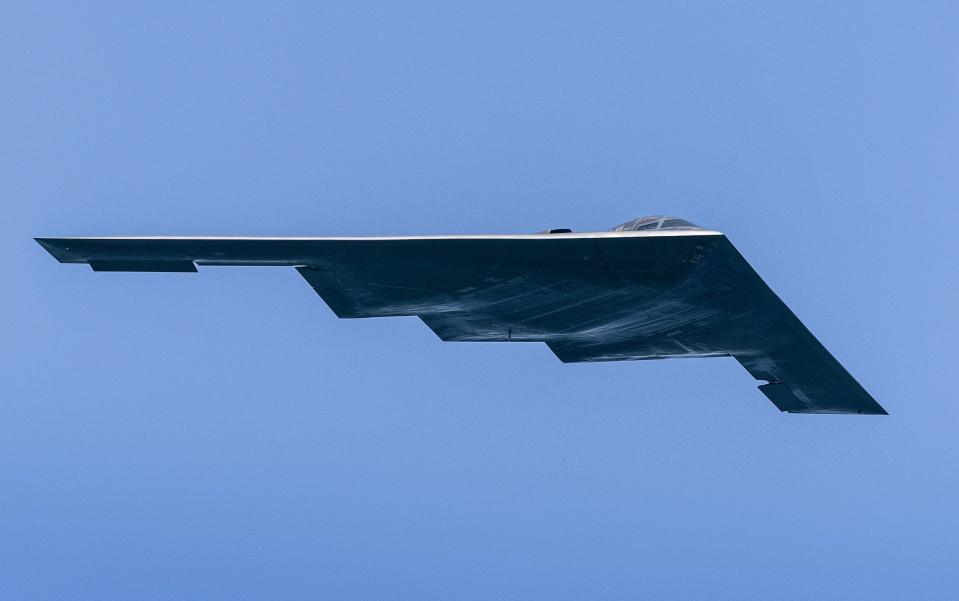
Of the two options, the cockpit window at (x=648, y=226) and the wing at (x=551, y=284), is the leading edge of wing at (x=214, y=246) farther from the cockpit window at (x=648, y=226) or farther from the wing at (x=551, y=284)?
the cockpit window at (x=648, y=226)

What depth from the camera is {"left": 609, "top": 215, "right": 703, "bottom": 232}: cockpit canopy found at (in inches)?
880

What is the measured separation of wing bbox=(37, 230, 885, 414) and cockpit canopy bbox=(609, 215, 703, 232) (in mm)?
732

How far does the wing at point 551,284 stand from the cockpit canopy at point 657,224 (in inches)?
28.8

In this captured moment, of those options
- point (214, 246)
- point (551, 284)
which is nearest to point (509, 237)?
point (551, 284)

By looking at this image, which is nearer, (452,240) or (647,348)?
(452,240)

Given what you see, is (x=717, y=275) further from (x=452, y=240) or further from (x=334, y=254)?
(x=334, y=254)

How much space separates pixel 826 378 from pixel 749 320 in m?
3.09

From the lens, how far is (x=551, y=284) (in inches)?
904

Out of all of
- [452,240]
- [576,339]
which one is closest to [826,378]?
[576,339]

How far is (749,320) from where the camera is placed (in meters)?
24.5

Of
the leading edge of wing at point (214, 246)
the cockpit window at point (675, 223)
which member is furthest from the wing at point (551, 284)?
the cockpit window at point (675, 223)

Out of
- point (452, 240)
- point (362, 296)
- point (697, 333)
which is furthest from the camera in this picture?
point (697, 333)

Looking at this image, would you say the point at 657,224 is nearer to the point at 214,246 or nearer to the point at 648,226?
the point at 648,226

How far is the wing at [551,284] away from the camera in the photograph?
855 inches
